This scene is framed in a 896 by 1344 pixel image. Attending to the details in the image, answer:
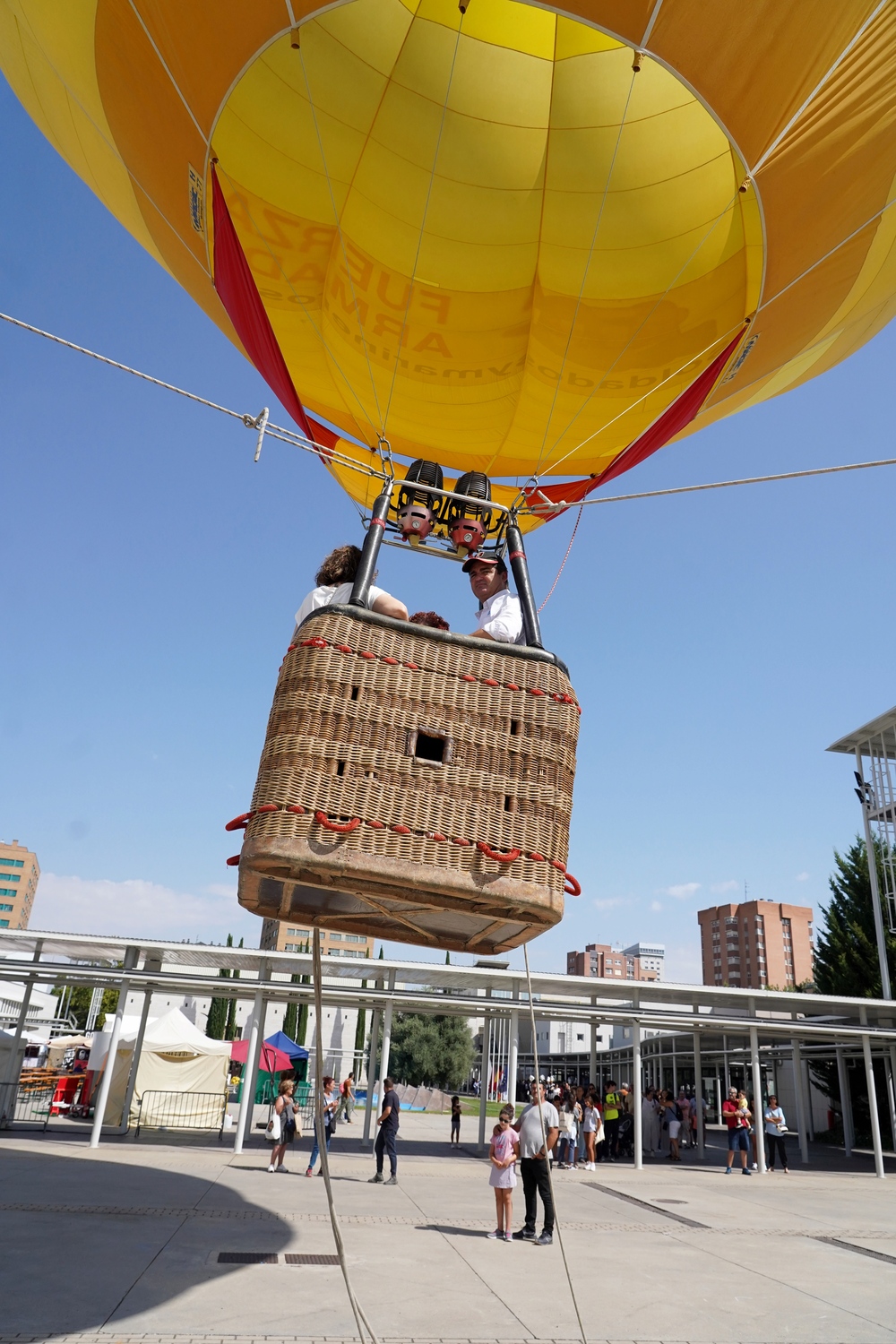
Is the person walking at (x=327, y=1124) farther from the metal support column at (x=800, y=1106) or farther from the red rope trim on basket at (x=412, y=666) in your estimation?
the metal support column at (x=800, y=1106)

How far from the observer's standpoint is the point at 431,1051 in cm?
5109

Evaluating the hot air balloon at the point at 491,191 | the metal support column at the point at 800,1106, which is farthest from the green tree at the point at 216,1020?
the hot air balloon at the point at 491,191

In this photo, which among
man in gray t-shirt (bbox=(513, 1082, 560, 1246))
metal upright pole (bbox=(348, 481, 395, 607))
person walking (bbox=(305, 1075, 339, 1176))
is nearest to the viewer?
metal upright pole (bbox=(348, 481, 395, 607))

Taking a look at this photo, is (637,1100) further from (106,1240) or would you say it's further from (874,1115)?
(106,1240)

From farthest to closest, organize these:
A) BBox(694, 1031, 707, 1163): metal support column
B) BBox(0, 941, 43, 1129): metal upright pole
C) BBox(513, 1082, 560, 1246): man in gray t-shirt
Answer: BBox(694, 1031, 707, 1163): metal support column, BBox(0, 941, 43, 1129): metal upright pole, BBox(513, 1082, 560, 1246): man in gray t-shirt

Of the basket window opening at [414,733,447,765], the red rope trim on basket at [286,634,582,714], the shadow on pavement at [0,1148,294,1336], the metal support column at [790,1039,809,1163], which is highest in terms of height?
the red rope trim on basket at [286,634,582,714]

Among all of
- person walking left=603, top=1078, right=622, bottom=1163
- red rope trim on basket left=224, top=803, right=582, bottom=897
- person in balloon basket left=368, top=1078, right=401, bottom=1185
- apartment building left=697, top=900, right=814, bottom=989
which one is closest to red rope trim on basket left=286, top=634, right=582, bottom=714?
red rope trim on basket left=224, top=803, right=582, bottom=897

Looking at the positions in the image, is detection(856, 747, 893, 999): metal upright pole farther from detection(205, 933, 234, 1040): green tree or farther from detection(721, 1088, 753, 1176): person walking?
detection(205, 933, 234, 1040): green tree

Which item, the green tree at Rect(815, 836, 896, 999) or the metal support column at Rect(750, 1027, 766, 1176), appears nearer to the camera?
the metal support column at Rect(750, 1027, 766, 1176)

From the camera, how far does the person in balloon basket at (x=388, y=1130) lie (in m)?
11.8

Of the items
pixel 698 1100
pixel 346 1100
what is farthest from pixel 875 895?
pixel 346 1100

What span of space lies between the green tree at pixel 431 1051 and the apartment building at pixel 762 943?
195ft

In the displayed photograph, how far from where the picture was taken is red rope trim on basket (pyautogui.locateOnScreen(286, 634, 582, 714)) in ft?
10.2

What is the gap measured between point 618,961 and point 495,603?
137 m
